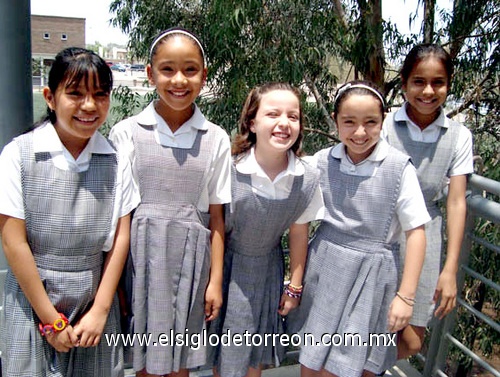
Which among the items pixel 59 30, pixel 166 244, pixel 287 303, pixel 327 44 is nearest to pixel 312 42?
pixel 327 44

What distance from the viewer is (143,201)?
5.66 ft

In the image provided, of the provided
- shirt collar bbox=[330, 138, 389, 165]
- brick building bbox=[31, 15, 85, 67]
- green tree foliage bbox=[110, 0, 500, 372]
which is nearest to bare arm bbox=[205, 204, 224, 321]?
shirt collar bbox=[330, 138, 389, 165]

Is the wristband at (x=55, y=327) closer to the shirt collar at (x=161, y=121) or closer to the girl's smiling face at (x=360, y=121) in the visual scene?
the shirt collar at (x=161, y=121)

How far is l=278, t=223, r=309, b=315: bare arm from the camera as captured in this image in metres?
1.87

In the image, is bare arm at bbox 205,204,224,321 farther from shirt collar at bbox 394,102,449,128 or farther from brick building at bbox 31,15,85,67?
brick building at bbox 31,15,85,67

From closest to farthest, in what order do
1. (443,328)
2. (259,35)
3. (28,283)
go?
(28,283) → (443,328) → (259,35)

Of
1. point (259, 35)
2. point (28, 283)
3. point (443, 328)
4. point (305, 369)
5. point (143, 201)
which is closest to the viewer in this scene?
point (28, 283)

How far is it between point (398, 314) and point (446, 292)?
25cm

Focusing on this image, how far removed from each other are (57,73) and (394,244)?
118cm

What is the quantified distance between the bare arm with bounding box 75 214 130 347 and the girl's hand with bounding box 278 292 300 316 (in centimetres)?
57

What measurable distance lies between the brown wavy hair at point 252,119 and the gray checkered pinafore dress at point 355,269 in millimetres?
176

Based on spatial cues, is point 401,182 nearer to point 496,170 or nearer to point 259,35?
point 496,170

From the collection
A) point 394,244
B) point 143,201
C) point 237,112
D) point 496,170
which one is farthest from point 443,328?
point 237,112

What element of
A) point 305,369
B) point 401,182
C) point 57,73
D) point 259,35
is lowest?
point 305,369
